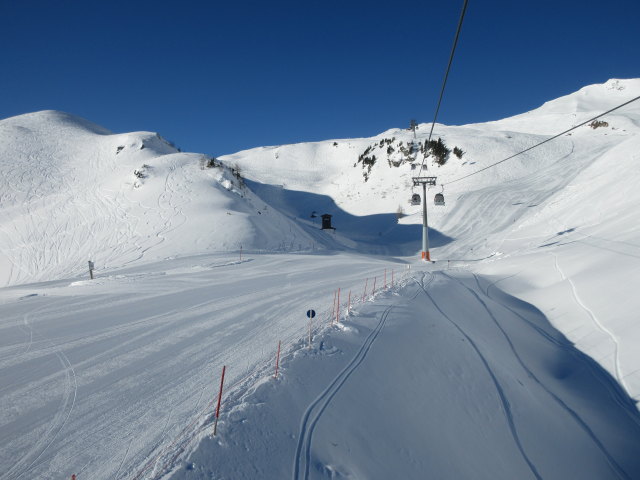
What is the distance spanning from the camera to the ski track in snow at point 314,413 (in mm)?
5086

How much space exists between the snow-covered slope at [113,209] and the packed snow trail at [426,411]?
20466 millimetres

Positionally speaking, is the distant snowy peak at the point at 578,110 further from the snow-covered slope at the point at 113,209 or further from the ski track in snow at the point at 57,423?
the ski track in snow at the point at 57,423

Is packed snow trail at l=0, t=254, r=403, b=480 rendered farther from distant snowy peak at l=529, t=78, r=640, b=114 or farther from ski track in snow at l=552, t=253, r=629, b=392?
distant snowy peak at l=529, t=78, r=640, b=114

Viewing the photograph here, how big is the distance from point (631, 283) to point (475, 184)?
129 feet

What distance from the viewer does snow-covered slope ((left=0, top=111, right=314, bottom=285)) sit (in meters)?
27.0

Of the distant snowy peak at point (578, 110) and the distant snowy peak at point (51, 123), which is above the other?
the distant snowy peak at point (578, 110)

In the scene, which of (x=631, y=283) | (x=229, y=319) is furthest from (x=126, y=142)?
(x=631, y=283)

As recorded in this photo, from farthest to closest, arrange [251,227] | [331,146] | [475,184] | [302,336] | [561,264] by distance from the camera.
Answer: [331,146] < [475,184] < [251,227] < [561,264] < [302,336]

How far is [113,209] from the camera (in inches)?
1334

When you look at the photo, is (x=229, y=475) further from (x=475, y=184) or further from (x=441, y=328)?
(x=475, y=184)

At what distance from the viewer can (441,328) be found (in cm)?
1136

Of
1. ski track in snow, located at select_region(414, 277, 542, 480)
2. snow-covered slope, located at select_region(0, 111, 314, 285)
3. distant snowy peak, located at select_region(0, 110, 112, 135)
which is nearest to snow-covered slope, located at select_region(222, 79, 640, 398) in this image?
ski track in snow, located at select_region(414, 277, 542, 480)

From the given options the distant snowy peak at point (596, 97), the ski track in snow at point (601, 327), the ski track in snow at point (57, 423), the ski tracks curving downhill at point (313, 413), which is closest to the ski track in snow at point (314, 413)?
the ski tracks curving downhill at point (313, 413)

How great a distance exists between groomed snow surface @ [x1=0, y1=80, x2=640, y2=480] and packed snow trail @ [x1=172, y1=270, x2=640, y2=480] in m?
0.04
